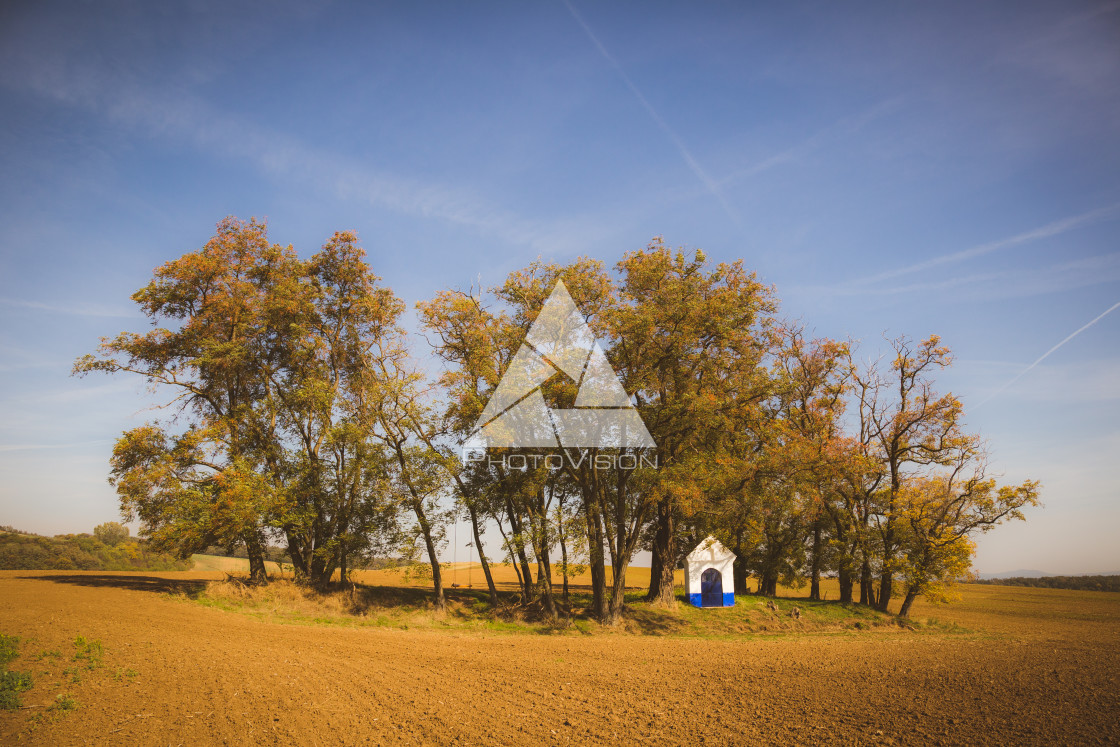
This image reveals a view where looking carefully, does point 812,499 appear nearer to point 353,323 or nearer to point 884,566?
point 884,566

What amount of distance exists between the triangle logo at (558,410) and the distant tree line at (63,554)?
29229 mm

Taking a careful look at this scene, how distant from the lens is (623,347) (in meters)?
20.9

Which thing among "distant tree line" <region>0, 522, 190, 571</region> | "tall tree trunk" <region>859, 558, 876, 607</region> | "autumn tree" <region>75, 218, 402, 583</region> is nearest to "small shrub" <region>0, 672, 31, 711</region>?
"autumn tree" <region>75, 218, 402, 583</region>

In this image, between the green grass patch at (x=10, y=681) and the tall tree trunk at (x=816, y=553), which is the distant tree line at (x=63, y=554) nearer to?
the green grass patch at (x=10, y=681)

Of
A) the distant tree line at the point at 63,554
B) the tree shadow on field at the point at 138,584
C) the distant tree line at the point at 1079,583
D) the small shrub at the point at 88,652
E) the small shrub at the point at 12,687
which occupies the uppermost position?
the small shrub at the point at 12,687

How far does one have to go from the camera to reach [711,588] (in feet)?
86.5

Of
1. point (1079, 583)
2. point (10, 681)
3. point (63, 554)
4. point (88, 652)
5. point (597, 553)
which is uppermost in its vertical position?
point (597, 553)

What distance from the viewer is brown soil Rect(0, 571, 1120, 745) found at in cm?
812

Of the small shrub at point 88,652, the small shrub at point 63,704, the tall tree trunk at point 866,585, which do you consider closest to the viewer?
the small shrub at point 63,704

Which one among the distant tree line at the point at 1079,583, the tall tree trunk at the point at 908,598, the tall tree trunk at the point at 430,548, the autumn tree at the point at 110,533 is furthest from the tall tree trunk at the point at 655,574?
the distant tree line at the point at 1079,583

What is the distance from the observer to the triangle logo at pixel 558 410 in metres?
20.6

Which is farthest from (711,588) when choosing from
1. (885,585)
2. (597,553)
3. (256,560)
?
(256,560)

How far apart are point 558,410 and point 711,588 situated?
12973 mm

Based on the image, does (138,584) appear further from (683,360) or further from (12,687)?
→ (683,360)
